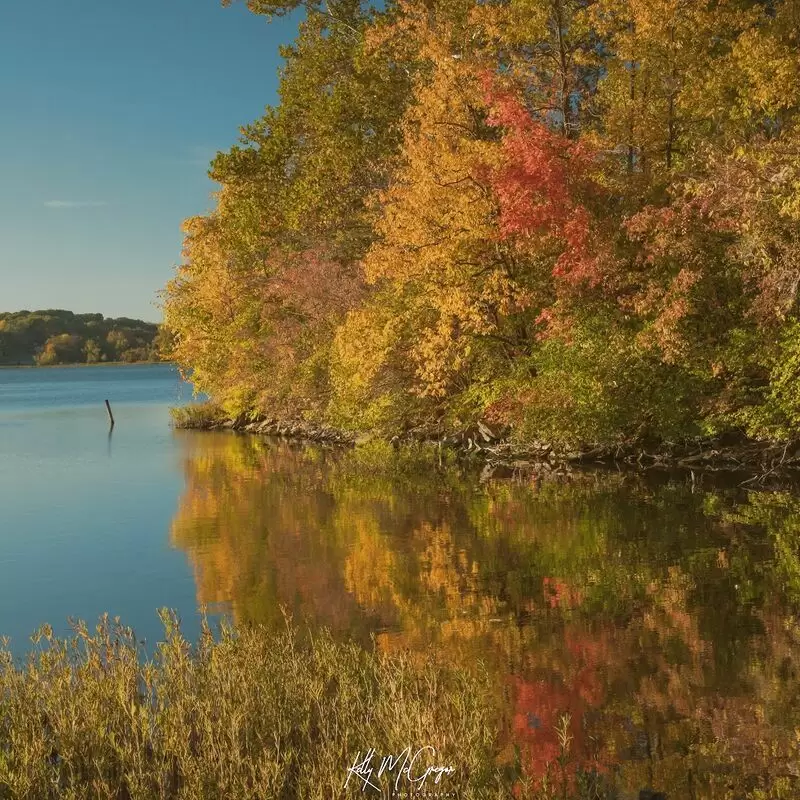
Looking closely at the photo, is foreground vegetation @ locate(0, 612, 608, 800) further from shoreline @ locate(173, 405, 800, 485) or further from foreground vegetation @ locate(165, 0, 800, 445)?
shoreline @ locate(173, 405, 800, 485)

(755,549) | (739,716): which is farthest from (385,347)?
(739,716)

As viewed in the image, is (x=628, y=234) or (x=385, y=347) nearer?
(x=628, y=234)

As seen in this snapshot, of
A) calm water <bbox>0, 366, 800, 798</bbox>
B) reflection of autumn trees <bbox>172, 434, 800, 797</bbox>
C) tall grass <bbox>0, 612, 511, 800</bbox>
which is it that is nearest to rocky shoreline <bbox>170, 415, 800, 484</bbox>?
calm water <bbox>0, 366, 800, 798</bbox>

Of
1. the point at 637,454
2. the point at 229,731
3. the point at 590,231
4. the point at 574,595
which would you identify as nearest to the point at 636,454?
the point at 637,454

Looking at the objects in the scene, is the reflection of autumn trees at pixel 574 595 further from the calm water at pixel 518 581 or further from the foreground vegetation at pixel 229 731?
the foreground vegetation at pixel 229 731

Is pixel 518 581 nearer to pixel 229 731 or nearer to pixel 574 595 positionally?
pixel 574 595

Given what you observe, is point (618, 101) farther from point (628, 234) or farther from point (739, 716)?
point (739, 716)

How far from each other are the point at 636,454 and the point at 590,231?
22.2 feet

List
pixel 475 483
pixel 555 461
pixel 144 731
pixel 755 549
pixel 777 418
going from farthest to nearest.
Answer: pixel 555 461, pixel 475 483, pixel 777 418, pixel 755 549, pixel 144 731

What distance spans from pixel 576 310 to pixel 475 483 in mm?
5587

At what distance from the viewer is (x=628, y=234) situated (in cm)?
2320

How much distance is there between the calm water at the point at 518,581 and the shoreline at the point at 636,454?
2.26 metres

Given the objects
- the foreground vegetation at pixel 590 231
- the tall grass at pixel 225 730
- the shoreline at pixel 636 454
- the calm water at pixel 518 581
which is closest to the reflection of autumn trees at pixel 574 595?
the calm water at pixel 518 581

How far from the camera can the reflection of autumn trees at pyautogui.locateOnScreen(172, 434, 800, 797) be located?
27.1 ft
